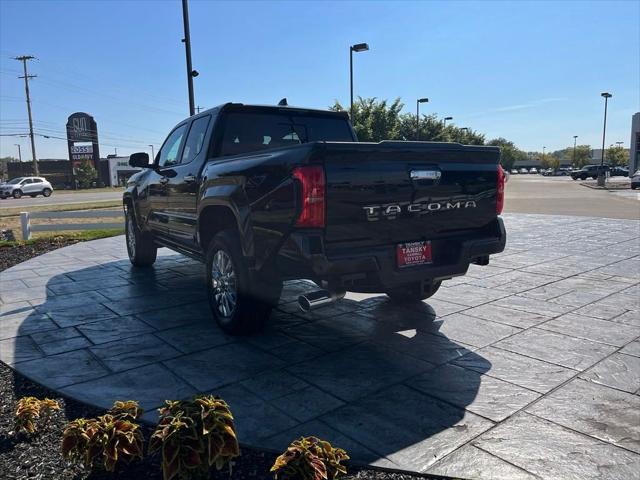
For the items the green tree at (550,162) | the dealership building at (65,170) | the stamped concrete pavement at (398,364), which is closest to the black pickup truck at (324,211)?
the stamped concrete pavement at (398,364)

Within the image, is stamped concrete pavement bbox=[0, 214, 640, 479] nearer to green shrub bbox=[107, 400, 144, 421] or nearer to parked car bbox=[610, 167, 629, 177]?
green shrub bbox=[107, 400, 144, 421]

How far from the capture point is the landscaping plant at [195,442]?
7.57 ft

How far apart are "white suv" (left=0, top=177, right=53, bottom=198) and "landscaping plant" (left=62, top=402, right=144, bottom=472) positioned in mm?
42394

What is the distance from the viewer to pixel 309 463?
7.50ft

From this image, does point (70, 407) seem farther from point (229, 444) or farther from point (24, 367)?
point (229, 444)

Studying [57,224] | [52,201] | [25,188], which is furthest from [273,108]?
[25,188]

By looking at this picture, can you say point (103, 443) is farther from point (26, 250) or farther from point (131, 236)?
point (26, 250)

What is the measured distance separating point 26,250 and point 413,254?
31.3 feet

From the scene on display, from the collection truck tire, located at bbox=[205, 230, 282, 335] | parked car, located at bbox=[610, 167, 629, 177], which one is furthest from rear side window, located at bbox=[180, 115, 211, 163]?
parked car, located at bbox=[610, 167, 629, 177]

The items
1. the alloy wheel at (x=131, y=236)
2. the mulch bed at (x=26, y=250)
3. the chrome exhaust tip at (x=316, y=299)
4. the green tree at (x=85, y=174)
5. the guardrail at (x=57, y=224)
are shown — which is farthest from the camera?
the green tree at (x=85, y=174)

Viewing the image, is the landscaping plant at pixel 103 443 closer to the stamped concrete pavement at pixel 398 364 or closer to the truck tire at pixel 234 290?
the stamped concrete pavement at pixel 398 364

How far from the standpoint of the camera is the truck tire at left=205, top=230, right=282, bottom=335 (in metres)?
4.20

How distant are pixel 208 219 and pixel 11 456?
8.88 ft

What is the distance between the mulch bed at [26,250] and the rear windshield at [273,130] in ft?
18.8
